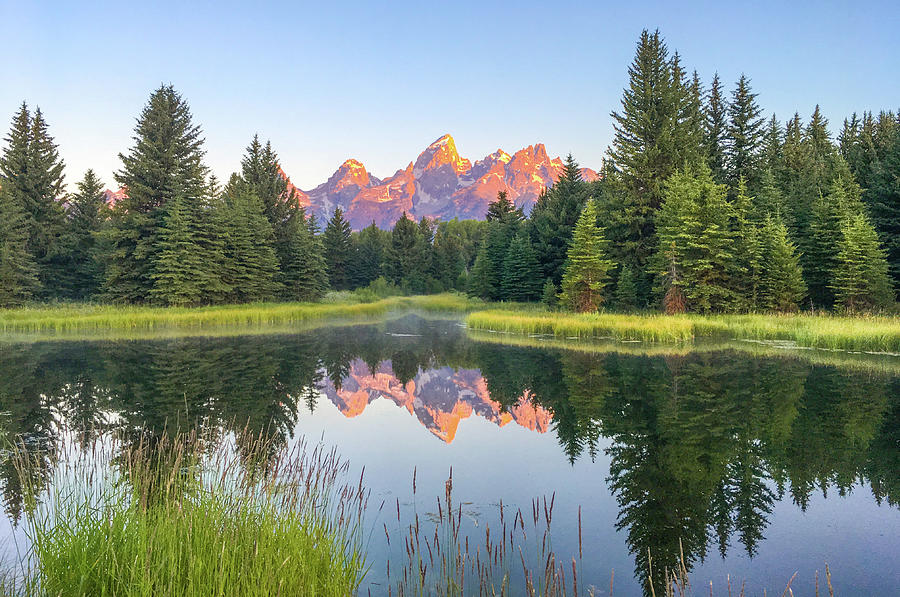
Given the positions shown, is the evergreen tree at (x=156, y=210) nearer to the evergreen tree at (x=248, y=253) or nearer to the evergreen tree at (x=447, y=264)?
the evergreen tree at (x=248, y=253)

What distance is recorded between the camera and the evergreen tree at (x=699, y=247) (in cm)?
3234

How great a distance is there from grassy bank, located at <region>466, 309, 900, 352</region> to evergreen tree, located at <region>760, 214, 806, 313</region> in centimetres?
361

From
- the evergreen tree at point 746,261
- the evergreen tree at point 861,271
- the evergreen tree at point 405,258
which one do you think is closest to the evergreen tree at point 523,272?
the evergreen tree at point 746,261

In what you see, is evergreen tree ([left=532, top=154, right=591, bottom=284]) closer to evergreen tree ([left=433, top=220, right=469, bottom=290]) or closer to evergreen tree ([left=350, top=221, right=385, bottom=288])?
evergreen tree ([left=433, top=220, right=469, bottom=290])

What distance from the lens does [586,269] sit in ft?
121

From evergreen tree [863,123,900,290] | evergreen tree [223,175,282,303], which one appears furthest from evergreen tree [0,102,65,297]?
evergreen tree [863,123,900,290]

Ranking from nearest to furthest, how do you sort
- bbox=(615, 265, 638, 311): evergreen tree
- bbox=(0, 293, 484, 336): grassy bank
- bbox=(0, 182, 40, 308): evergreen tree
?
bbox=(0, 293, 484, 336): grassy bank, bbox=(615, 265, 638, 311): evergreen tree, bbox=(0, 182, 40, 308): evergreen tree

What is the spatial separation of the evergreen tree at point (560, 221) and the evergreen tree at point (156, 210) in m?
29.1

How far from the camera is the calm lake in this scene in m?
6.32

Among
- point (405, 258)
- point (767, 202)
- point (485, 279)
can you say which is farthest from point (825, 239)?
point (405, 258)

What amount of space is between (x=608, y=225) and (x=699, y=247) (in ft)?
30.1

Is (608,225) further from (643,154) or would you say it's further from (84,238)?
(84,238)

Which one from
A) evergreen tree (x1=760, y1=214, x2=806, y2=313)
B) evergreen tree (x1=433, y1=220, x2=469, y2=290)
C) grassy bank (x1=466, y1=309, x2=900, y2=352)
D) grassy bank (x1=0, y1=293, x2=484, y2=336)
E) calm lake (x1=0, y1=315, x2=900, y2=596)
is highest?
evergreen tree (x1=433, y1=220, x2=469, y2=290)

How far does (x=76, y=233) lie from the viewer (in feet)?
166
